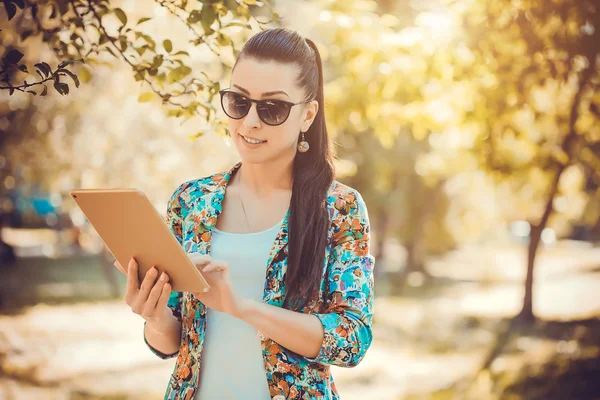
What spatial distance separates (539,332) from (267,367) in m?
12.1

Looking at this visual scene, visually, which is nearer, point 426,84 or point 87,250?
point 426,84

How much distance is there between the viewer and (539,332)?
13.3 m

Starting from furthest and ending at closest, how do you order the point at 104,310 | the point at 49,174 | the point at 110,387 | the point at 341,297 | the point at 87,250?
the point at 87,250
the point at 104,310
the point at 49,174
the point at 110,387
the point at 341,297

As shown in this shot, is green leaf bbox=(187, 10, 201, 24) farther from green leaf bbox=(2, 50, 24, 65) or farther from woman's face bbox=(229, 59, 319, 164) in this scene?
green leaf bbox=(2, 50, 24, 65)

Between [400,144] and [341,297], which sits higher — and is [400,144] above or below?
above

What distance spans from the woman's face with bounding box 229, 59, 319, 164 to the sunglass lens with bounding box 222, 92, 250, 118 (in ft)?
0.05

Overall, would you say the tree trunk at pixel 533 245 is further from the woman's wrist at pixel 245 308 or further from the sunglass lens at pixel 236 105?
the woman's wrist at pixel 245 308

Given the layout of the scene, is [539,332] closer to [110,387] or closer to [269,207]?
[110,387]

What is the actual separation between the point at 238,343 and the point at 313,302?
0.27 meters

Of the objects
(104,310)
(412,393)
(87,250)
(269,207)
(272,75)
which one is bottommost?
(269,207)

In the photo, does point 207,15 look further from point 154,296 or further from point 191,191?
point 154,296

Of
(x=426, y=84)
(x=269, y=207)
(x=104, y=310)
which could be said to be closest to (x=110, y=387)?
(x=426, y=84)

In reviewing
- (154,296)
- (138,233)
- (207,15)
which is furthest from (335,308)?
(207,15)

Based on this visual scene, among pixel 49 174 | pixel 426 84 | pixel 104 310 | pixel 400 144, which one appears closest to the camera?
pixel 426 84
